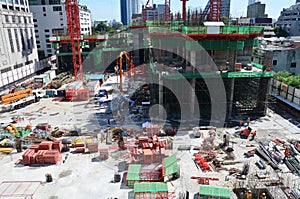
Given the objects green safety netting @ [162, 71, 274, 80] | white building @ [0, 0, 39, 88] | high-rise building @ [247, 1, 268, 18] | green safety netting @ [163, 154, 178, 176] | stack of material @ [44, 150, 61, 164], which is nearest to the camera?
green safety netting @ [163, 154, 178, 176]

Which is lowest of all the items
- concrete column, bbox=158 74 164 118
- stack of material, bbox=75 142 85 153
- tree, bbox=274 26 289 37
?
stack of material, bbox=75 142 85 153

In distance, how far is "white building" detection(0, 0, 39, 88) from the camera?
1724 inches

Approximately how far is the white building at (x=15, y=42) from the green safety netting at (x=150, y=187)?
34.5m

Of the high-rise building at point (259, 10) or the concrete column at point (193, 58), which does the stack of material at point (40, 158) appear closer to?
the concrete column at point (193, 58)

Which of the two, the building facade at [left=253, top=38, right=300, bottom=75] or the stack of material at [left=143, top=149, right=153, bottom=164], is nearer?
the stack of material at [left=143, top=149, right=153, bottom=164]

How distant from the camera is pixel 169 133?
2359 centimetres

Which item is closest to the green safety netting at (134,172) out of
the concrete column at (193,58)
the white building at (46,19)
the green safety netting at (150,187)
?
the green safety netting at (150,187)

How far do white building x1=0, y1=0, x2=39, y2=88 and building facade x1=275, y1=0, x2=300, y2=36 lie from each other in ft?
262

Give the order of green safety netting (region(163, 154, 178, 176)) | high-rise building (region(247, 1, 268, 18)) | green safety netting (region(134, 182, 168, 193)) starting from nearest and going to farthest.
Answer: green safety netting (region(134, 182, 168, 193)) < green safety netting (region(163, 154, 178, 176)) < high-rise building (region(247, 1, 268, 18))

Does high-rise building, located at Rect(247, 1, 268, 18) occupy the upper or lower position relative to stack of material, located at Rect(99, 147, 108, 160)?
upper

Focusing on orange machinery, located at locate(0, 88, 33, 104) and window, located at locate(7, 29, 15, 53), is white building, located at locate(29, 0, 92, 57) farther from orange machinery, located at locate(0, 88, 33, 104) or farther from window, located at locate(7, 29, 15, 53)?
orange machinery, located at locate(0, 88, 33, 104)

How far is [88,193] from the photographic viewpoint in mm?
15695

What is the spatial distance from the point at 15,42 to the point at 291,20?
276 feet

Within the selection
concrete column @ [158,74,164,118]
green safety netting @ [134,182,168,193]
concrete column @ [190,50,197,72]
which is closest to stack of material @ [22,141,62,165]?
green safety netting @ [134,182,168,193]
